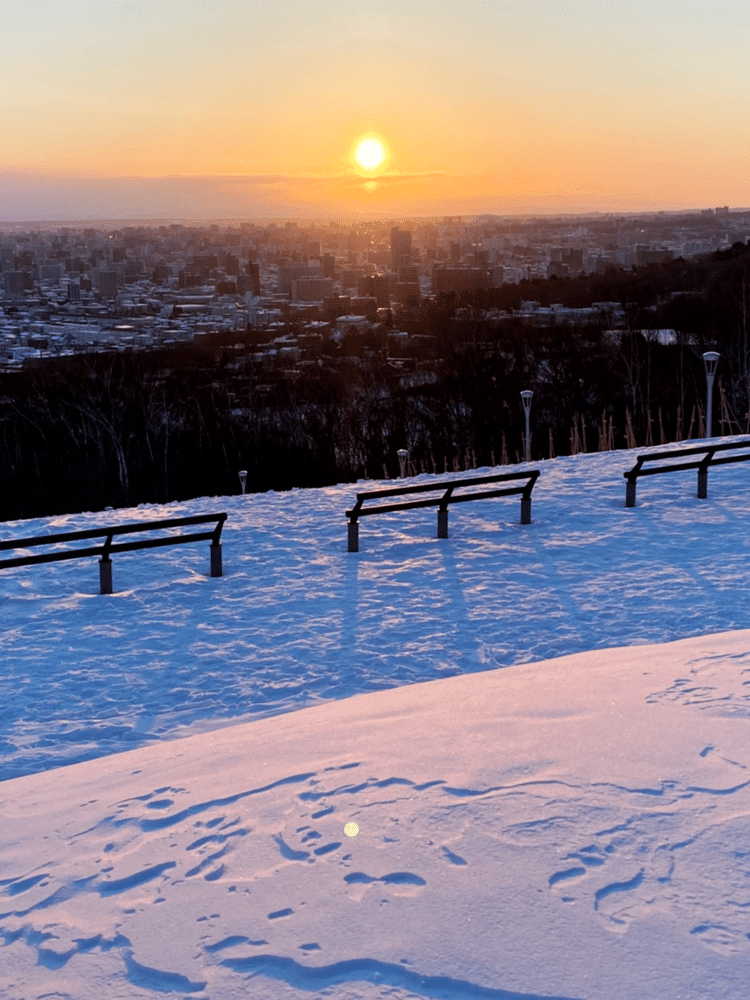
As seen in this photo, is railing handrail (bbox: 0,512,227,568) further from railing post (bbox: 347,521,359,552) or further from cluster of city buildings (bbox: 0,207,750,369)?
cluster of city buildings (bbox: 0,207,750,369)

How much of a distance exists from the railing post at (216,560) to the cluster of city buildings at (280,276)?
58092 millimetres

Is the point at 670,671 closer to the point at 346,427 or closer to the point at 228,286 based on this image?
the point at 346,427

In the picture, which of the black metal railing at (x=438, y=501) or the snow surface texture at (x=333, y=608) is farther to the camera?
the black metal railing at (x=438, y=501)

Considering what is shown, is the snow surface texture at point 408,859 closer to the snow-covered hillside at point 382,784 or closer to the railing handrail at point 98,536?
the snow-covered hillside at point 382,784

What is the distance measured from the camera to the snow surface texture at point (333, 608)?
297 inches

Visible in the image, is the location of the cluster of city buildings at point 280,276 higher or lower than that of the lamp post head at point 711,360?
higher

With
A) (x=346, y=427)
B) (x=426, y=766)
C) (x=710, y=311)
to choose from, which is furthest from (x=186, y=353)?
(x=426, y=766)

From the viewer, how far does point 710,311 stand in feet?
178

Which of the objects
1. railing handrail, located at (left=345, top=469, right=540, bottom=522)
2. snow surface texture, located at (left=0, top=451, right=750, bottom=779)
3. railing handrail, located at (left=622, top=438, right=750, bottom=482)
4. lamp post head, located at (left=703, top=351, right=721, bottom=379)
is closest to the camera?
snow surface texture, located at (left=0, top=451, right=750, bottom=779)

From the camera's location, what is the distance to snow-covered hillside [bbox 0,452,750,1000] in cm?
388

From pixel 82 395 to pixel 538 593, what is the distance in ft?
144

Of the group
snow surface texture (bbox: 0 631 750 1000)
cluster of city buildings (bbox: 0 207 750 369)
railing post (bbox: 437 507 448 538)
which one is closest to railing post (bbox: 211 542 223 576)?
A: railing post (bbox: 437 507 448 538)

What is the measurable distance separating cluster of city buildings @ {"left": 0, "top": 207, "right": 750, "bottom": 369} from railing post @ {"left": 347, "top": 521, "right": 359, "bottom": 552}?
5736 centimetres

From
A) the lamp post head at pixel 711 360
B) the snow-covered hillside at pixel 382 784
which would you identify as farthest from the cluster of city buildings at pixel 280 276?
the snow-covered hillside at pixel 382 784
